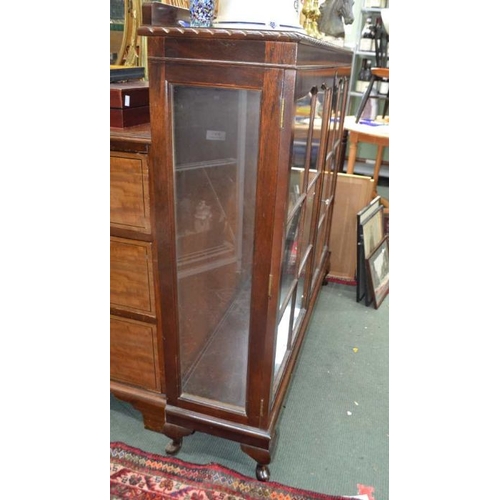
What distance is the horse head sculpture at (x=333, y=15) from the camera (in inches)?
62.1

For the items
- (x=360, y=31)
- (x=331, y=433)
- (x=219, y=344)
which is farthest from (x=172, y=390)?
(x=360, y=31)

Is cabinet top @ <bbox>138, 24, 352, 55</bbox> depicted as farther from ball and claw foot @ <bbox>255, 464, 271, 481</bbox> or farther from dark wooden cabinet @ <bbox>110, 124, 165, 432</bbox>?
ball and claw foot @ <bbox>255, 464, 271, 481</bbox>

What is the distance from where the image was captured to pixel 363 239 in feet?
7.06

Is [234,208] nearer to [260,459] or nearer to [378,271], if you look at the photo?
[260,459]

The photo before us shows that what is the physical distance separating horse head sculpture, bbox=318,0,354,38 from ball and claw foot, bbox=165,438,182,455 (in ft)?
4.95

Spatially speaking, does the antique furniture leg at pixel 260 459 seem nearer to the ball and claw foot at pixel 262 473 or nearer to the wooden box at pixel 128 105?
the ball and claw foot at pixel 262 473

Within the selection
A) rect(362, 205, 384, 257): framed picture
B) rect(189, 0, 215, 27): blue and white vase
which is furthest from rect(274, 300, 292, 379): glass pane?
rect(362, 205, 384, 257): framed picture

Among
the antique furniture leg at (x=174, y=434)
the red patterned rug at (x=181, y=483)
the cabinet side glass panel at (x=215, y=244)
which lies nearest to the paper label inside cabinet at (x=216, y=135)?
the cabinet side glass panel at (x=215, y=244)

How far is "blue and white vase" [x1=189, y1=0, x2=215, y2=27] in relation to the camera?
0.93 meters

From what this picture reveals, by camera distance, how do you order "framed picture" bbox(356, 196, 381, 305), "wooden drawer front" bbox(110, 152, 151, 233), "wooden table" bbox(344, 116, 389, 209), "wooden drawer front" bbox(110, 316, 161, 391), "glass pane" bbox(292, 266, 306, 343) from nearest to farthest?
"wooden drawer front" bbox(110, 152, 151, 233)
"wooden drawer front" bbox(110, 316, 161, 391)
"glass pane" bbox(292, 266, 306, 343)
"framed picture" bbox(356, 196, 381, 305)
"wooden table" bbox(344, 116, 389, 209)

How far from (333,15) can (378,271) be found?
1.27 metres

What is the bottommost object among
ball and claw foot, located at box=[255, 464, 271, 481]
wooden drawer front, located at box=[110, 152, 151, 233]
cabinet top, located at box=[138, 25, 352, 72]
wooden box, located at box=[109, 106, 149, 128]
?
ball and claw foot, located at box=[255, 464, 271, 481]

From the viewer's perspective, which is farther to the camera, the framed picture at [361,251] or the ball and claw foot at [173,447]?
the framed picture at [361,251]

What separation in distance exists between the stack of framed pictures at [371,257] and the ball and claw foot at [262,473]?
1182mm
